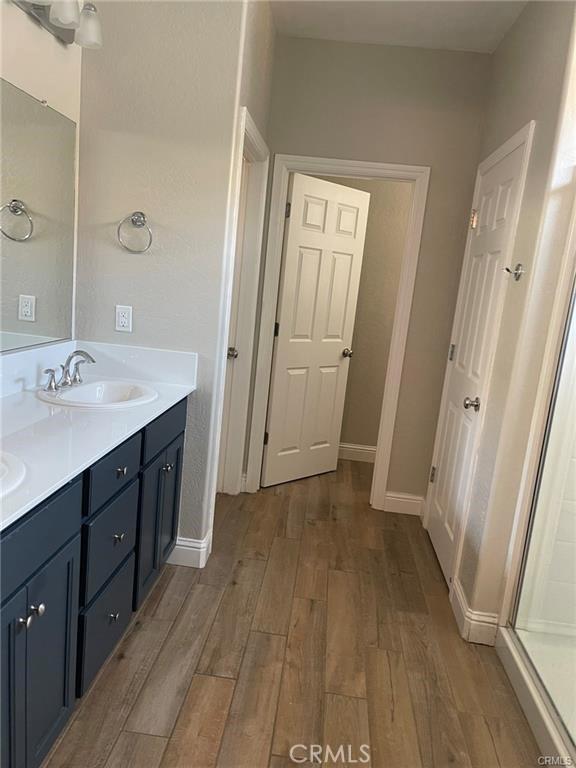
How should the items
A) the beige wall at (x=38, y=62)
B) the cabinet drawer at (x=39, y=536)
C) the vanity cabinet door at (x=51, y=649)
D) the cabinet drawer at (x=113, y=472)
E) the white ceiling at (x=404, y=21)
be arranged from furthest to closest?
the white ceiling at (x=404, y=21), the beige wall at (x=38, y=62), the cabinet drawer at (x=113, y=472), the vanity cabinet door at (x=51, y=649), the cabinet drawer at (x=39, y=536)

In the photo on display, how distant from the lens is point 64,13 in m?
1.75

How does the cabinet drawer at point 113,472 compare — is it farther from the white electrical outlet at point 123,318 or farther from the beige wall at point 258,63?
the beige wall at point 258,63

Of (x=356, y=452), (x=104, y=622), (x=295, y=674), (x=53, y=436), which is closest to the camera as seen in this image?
(x=53, y=436)

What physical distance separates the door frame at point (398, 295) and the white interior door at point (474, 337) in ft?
0.95

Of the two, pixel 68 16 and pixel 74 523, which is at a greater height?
pixel 68 16

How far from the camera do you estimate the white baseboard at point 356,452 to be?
4.18 meters

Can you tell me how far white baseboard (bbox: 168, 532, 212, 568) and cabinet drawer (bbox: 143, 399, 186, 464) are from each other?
1.81 feet

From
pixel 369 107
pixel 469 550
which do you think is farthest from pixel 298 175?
pixel 469 550

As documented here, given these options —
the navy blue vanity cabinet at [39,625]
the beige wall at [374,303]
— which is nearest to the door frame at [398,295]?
the beige wall at [374,303]

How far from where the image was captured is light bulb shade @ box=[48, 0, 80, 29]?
1.74 metres

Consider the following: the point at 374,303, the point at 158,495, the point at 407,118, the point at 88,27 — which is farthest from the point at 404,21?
the point at 158,495

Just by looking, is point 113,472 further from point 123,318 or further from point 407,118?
point 407,118

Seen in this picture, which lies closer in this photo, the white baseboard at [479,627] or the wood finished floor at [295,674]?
the wood finished floor at [295,674]

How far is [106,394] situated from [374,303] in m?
2.40
